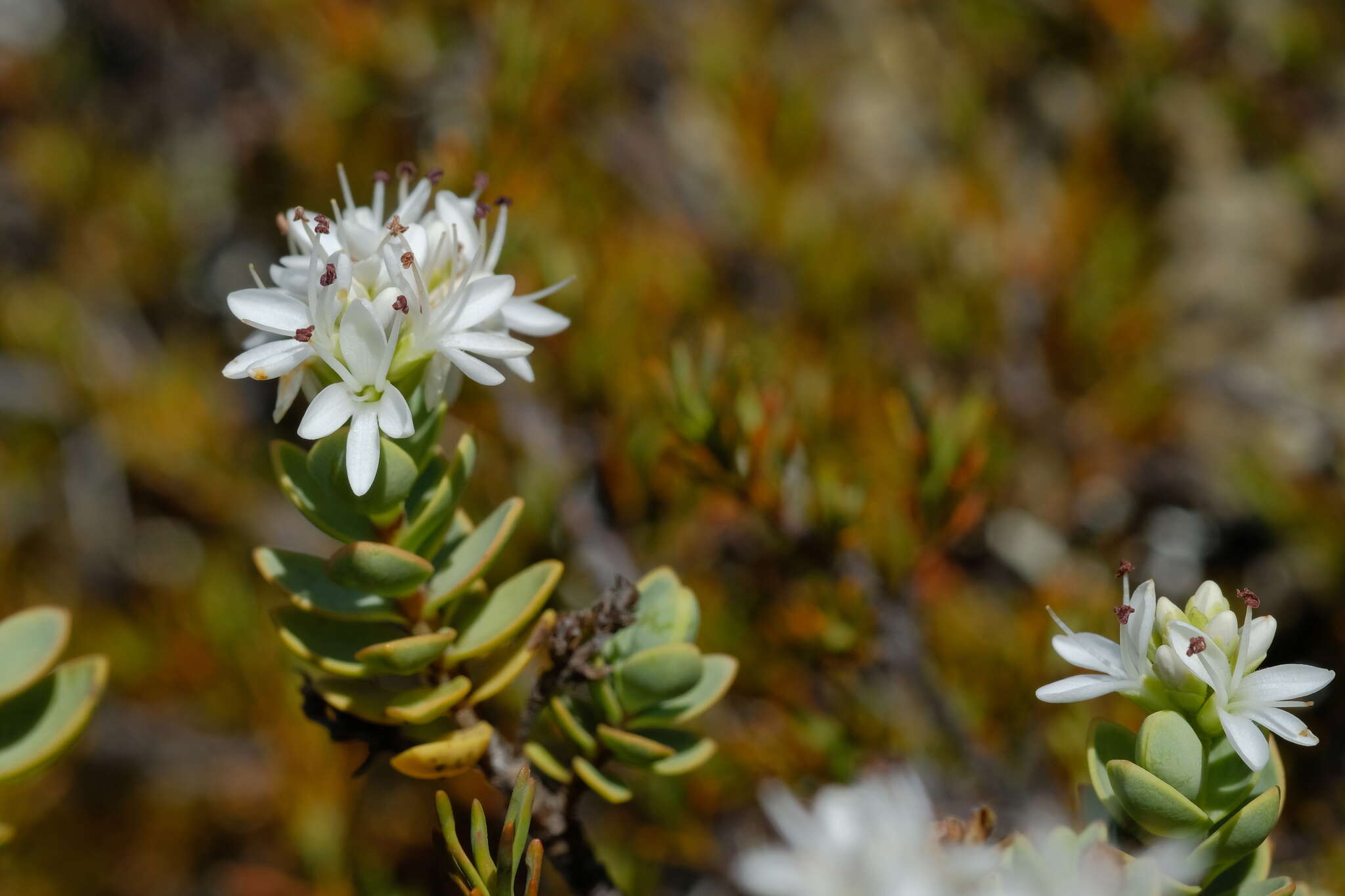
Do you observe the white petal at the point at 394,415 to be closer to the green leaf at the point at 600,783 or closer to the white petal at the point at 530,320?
the white petal at the point at 530,320

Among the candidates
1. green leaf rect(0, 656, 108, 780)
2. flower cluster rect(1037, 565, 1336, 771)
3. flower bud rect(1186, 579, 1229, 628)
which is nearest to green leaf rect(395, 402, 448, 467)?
green leaf rect(0, 656, 108, 780)

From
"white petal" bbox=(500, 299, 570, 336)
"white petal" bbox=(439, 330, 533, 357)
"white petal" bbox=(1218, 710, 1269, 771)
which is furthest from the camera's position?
"white petal" bbox=(500, 299, 570, 336)

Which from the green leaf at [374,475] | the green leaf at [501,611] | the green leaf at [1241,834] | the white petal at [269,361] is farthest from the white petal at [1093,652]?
the white petal at [269,361]

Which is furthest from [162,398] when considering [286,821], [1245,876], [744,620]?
[1245,876]

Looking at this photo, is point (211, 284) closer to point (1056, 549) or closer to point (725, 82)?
point (725, 82)

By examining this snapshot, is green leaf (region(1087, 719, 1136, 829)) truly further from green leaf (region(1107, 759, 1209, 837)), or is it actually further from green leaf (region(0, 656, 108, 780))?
green leaf (region(0, 656, 108, 780))
